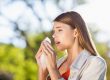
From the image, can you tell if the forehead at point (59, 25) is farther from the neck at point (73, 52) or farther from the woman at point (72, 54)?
the neck at point (73, 52)

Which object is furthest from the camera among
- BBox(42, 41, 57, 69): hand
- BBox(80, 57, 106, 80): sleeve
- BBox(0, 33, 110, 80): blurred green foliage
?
BBox(0, 33, 110, 80): blurred green foliage

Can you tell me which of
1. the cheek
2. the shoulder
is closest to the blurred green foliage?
the cheek

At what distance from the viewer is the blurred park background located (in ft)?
8.30

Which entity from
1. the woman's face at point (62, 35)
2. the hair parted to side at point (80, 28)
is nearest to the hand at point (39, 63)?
the woman's face at point (62, 35)

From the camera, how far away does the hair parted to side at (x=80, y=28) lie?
2.14 metres

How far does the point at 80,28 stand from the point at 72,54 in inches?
7.5

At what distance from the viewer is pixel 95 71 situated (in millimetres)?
2051

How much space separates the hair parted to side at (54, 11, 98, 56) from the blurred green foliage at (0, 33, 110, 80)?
0.32 metres

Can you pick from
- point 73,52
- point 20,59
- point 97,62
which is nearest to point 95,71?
point 97,62

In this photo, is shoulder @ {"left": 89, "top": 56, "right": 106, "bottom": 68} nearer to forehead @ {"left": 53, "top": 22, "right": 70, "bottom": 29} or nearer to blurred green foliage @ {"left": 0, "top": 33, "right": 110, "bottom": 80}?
forehead @ {"left": 53, "top": 22, "right": 70, "bottom": 29}

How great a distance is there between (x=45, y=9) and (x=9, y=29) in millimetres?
309

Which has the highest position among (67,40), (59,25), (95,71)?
(59,25)

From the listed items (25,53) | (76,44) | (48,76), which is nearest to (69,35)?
(76,44)

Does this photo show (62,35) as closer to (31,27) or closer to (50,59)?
(50,59)
